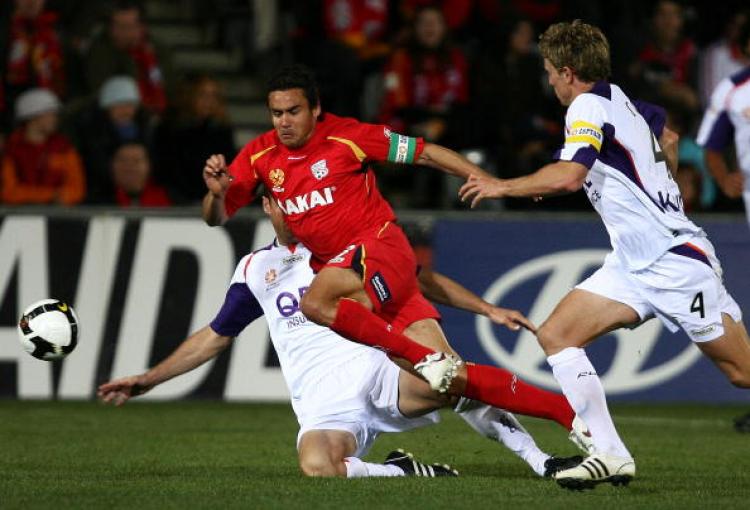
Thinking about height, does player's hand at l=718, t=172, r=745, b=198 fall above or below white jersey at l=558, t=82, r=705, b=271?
below

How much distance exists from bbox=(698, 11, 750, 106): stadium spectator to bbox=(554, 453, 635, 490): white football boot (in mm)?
9097

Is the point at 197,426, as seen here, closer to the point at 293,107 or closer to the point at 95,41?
the point at 293,107

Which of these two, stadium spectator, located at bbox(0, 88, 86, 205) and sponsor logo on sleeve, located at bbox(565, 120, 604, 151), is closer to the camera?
sponsor logo on sleeve, located at bbox(565, 120, 604, 151)

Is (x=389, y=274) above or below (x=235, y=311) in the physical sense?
above

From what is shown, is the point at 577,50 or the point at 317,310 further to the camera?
the point at 317,310

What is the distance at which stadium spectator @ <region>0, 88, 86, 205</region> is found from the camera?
1289 centimetres

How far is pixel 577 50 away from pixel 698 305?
50.8 inches

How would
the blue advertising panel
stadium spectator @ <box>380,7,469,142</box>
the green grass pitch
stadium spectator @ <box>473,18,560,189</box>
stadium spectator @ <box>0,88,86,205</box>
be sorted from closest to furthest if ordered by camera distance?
the green grass pitch < the blue advertising panel < stadium spectator @ <box>0,88,86,205</box> < stadium spectator @ <box>473,18,560,189</box> < stadium spectator @ <box>380,7,469,142</box>

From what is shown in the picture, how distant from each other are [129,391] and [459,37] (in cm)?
891

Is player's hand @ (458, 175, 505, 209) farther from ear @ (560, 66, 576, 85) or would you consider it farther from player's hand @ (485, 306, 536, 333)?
player's hand @ (485, 306, 536, 333)

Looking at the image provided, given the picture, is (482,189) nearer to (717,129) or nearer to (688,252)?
(688,252)

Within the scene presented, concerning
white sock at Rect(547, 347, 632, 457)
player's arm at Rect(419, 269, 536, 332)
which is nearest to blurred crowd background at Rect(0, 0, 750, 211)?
player's arm at Rect(419, 269, 536, 332)

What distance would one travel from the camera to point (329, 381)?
7.94 meters

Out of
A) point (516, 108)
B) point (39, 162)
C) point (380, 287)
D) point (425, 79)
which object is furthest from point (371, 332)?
point (516, 108)
